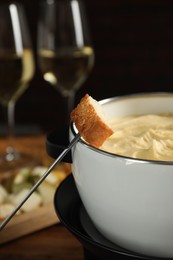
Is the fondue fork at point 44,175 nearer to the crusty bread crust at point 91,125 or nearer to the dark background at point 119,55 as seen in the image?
the crusty bread crust at point 91,125

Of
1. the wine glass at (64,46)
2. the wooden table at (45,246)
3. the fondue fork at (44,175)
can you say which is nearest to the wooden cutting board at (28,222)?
the wooden table at (45,246)

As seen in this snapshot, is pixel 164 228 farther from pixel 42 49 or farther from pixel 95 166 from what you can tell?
pixel 42 49

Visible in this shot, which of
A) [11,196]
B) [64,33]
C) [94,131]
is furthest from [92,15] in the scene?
[94,131]

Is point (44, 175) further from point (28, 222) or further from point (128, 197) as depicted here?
point (28, 222)

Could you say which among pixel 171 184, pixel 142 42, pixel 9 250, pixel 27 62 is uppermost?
pixel 171 184

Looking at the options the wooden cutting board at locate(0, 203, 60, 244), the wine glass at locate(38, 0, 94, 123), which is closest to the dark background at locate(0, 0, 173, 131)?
the wine glass at locate(38, 0, 94, 123)

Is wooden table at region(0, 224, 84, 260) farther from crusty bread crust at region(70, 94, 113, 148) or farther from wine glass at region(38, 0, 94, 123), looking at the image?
wine glass at region(38, 0, 94, 123)

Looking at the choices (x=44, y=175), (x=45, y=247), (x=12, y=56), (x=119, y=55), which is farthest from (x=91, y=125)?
(x=119, y=55)
